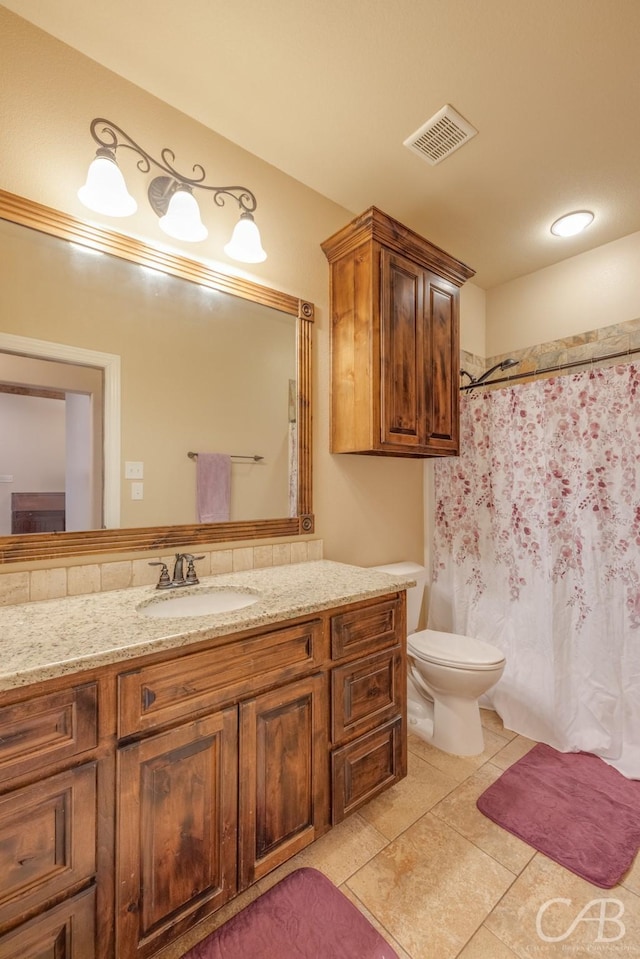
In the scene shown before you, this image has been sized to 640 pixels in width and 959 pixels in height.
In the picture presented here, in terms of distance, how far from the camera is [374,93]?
5.01 ft

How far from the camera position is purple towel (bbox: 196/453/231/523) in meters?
1.62

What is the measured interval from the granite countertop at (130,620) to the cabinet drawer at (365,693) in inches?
9.9

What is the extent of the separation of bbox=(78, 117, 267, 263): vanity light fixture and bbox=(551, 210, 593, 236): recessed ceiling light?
5.41 feet

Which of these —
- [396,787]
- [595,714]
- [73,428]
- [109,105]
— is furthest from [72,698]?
[595,714]

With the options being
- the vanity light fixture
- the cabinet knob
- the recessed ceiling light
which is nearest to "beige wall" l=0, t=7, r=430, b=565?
the vanity light fixture

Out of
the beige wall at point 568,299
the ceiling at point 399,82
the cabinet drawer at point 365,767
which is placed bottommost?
the cabinet drawer at point 365,767

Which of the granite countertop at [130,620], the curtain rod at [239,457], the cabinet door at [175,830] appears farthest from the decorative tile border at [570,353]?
the cabinet door at [175,830]

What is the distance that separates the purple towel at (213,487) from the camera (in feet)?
5.30

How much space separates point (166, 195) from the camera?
1.55 metres

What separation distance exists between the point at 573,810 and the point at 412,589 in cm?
101

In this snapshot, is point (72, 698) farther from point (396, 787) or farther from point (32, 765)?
point (396, 787)

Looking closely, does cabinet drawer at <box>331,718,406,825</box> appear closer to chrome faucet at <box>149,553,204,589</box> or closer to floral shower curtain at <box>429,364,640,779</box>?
chrome faucet at <box>149,553,204,589</box>

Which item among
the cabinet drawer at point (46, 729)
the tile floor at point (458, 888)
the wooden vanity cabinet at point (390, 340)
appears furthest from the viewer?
the wooden vanity cabinet at point (390, 340)

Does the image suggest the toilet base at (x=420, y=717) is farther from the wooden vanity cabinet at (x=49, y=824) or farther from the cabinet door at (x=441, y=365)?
the wooden vanity cabinet at (x=49, y=824)
